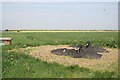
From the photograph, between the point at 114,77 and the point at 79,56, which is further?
the point at 79,56

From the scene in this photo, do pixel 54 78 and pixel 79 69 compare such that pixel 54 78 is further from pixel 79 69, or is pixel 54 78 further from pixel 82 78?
pixel 79 69

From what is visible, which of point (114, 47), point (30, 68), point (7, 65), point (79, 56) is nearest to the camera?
point (30, 68)

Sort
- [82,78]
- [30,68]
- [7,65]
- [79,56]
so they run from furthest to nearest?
1. [79,56]
2. [7,65]
3. [30,68]
4. [82,78]

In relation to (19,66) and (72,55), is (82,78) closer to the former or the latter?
(19,66)

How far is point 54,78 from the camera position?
524cm

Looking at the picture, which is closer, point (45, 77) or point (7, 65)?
Answer: point (45, 77)

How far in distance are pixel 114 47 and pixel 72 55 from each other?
228 inches

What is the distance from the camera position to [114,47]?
13453 mm

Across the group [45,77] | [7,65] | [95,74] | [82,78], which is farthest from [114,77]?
[7,65]

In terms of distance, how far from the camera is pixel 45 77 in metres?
5.30

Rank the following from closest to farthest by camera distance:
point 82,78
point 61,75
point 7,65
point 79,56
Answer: point 82,78 → point 61,75 → point 7,65 → point 79,56

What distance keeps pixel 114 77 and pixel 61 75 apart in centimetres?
194

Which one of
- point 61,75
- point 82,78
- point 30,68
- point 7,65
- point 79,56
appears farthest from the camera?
point 79,56

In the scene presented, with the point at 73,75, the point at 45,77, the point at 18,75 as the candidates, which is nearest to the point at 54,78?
the point at 45,77
